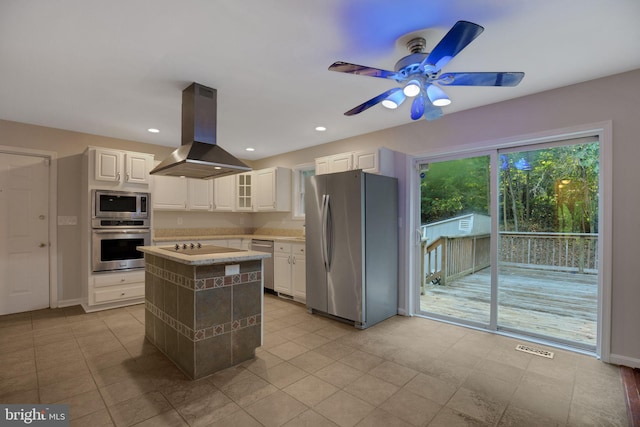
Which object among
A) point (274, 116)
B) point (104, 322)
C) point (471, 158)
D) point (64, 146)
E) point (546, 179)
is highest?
point (274, 116)

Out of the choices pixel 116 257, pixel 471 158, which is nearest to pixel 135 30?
pixel 116 257

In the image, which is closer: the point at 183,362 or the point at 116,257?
the point at 183,362

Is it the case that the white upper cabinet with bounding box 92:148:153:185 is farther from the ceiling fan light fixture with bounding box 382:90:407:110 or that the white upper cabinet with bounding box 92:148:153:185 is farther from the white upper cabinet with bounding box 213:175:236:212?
the ceiling fan light fixture with bounding box 382:90:407:110

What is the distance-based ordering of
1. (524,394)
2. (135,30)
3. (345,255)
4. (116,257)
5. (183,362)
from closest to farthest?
(135,30) → (524,394) → (183,362) → (345,255) → (116,257)

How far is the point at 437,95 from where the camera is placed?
2162 millimetres

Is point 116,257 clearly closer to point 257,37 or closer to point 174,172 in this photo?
point 174,172

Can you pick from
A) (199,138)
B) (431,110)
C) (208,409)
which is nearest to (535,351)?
(431,110)

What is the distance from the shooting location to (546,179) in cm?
312

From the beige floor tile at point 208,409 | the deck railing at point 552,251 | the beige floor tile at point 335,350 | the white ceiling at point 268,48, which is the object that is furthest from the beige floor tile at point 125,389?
the deck railing at point 552,251

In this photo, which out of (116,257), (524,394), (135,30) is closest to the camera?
(135,30)

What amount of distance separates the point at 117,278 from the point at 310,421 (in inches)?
137

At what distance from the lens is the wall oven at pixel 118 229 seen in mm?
3934

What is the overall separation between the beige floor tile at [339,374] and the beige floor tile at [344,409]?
154 millimetres

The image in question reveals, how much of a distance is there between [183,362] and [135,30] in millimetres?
2426
